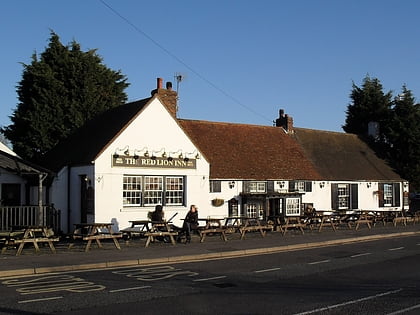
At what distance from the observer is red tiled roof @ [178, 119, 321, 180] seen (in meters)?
28.1

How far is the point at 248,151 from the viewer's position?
1185 inches

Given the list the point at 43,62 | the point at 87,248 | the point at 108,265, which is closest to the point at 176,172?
the point at 87,248

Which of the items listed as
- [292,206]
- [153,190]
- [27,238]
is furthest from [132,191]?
[292,206]

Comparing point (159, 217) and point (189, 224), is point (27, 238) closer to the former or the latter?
point (159, 217)

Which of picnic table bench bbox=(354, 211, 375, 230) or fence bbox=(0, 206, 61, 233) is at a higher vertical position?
fence bbox=(0, 206, 61, 233)

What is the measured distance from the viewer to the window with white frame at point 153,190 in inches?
904

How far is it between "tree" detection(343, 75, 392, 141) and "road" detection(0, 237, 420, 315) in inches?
1173

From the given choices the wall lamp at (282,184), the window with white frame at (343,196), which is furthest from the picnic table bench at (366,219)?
the wall lamp at (282,184)

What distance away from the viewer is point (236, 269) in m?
13.9

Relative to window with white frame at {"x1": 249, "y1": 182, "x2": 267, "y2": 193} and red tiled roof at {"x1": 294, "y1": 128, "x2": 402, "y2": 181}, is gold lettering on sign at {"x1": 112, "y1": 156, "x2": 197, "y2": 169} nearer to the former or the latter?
window with white frame at {"x1": 249, "y1": 182, "x2": 267, "y2": 193}

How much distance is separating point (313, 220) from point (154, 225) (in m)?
11.7

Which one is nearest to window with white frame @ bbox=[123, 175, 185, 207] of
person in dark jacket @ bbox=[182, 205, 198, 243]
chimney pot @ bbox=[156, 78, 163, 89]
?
person in dark jacket @ bbox=[182, 205, 198, 243]

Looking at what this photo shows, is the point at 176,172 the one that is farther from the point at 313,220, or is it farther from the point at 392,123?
the point at 392,123

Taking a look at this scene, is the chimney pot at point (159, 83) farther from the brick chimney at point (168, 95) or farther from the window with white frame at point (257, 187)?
the window with white frame at point (257, 187)
